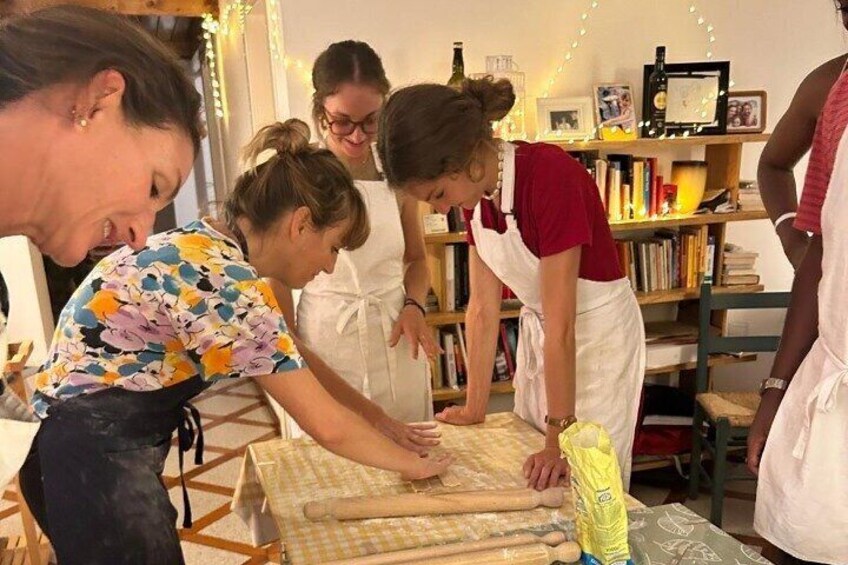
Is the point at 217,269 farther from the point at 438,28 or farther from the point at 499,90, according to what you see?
the point at 438,28

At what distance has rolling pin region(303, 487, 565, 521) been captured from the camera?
1.09 meters

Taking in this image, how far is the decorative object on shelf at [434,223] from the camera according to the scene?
2584 mm

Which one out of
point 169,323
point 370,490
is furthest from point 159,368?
point 370,490

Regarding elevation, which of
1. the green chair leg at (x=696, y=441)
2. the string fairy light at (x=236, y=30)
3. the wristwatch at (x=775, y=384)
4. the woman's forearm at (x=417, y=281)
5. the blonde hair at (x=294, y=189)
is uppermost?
the string fairy light at (x=236, y=30)

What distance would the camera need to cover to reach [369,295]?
178 centimetres

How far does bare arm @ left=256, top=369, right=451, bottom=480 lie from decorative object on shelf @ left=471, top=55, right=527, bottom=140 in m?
1.68

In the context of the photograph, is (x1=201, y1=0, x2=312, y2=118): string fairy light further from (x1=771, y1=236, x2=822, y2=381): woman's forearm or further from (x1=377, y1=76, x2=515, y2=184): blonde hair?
(x1=771, y1=236, x2=822, y2=381): woman's forearm

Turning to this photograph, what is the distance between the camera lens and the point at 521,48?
2738 mm

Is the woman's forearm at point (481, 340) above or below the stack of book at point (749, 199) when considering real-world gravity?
below

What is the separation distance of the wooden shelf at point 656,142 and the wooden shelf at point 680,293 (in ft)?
1.97

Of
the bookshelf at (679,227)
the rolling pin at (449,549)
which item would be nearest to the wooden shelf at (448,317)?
the bookshelf at (679,227)

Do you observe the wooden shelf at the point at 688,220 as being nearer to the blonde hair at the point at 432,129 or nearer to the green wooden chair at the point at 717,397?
the green wooden chair at the point at 717,397

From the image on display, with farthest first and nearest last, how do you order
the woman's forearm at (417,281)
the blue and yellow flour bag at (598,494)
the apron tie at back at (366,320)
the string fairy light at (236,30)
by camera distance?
the string fairy light at (236,30) → the woman's forearm at (417,281) → the apron tie at back at (366,320) → the blue and yellow flour bag at (598,494)

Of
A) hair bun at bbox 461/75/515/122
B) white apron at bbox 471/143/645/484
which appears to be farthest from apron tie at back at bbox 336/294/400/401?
hair bun at bbox 461/75/515/122
